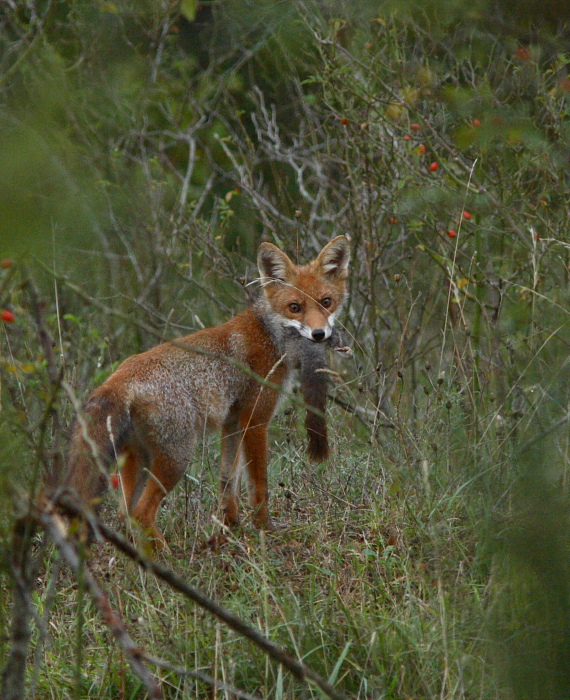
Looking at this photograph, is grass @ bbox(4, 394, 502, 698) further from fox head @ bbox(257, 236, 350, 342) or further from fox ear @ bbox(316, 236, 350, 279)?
fox ear @ bbox(316, 236, 350, 279)

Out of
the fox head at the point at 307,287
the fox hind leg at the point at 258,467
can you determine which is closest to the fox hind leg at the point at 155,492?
the fox hind leg at the point at 258,467

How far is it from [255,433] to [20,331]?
2.21 metres

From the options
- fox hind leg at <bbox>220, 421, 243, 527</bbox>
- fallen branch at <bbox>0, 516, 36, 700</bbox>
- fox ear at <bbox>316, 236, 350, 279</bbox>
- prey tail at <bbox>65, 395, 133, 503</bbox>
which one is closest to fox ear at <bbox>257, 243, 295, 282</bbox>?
fox ear at <bbox>316, 236, 350, 279</bbox>

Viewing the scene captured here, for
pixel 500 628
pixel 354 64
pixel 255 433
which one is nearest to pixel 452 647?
pixel 500 628

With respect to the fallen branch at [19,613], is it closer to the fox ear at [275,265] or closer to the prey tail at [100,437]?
the prey tail at [100,437]

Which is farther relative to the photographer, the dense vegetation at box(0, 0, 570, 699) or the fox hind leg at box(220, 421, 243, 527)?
the fox hind leg at box(220, 421, 243, 527)

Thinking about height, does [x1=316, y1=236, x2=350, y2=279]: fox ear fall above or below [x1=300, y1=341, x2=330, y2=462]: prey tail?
above

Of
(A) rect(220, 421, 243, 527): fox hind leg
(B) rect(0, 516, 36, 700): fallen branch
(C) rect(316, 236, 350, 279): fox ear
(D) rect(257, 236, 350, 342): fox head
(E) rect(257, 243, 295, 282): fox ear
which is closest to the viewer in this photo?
(B) rect(0, 516, 36, 700): fallen branch

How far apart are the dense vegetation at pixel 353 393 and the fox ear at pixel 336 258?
617mm

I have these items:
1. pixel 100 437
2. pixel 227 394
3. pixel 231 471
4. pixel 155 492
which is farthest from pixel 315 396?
pixel 100 437

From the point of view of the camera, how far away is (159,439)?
5.02 metres

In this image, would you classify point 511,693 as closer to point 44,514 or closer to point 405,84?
point 44,514

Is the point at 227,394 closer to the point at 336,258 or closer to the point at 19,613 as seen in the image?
the point at 336,258

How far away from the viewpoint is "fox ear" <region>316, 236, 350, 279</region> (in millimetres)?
6445
